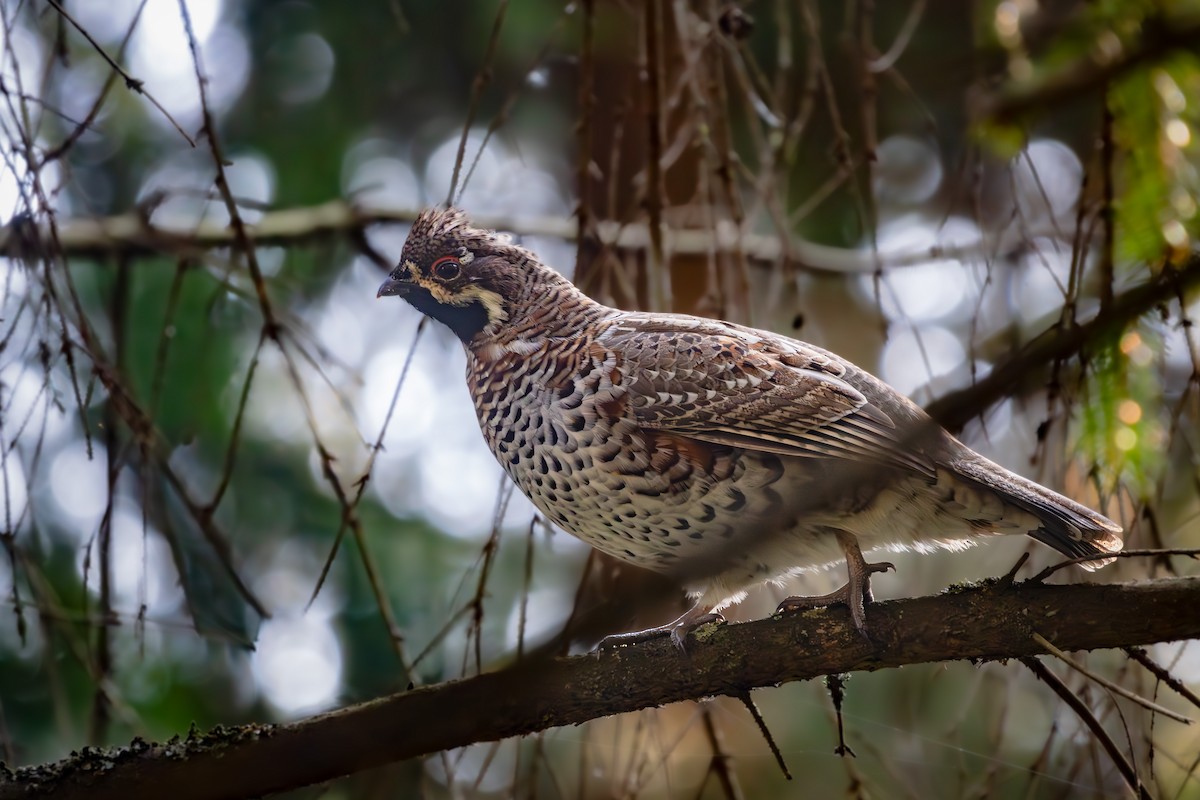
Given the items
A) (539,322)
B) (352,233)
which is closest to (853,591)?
(539,322)

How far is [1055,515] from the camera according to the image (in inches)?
105

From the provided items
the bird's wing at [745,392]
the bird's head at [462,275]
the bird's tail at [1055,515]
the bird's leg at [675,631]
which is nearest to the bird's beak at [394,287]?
the bird's head at [462,275]

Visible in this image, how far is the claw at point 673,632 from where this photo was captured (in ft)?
9.38

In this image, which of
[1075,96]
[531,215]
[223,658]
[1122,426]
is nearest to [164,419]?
[223,658]

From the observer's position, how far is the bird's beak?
122 inches

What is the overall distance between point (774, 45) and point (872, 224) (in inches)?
194

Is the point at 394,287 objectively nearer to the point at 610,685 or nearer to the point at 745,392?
the point at 745,392

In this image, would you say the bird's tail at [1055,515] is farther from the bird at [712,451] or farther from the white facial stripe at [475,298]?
the white facial stripe at [475,298]

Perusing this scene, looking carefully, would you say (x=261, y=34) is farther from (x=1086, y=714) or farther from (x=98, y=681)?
(x=1086, y=714)

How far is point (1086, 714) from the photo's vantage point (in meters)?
2.29

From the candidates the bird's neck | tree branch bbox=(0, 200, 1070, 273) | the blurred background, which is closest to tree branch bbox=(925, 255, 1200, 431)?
the blurred background

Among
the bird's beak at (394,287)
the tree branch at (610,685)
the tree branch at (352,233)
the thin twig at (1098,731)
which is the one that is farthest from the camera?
the tree branch at (352,233)

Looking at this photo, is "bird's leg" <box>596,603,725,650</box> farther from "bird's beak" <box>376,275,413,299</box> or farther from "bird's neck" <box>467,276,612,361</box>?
"bird's beak" <box>376,275,413,299</box>

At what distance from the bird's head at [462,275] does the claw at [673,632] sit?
3.24 ft
